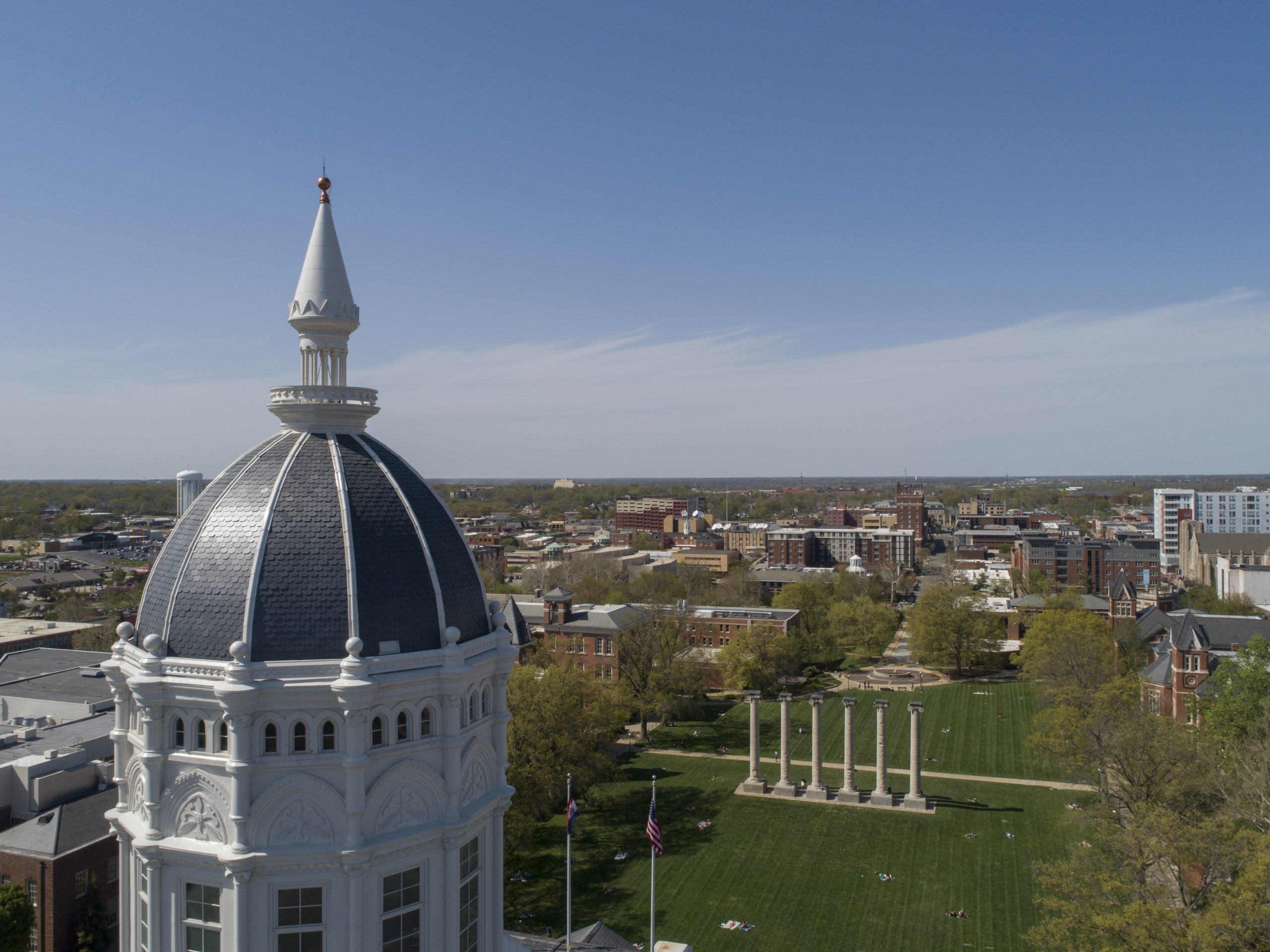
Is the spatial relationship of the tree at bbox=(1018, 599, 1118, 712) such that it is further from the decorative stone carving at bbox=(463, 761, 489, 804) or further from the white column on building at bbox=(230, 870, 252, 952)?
the white column on building at bbox=(230, 870, 252, 952)

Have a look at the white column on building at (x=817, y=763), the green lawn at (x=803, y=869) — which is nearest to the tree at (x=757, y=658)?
the green lawn at (x=803, y=869)

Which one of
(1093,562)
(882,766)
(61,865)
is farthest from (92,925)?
(1093,562)

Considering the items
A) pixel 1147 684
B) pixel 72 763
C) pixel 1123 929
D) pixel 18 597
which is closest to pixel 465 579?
pixel 1123 929

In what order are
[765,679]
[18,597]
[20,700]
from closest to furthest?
[20,700] < [765,679] < [18,597]

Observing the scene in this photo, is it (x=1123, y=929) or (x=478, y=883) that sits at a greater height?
(x=478, y=883)

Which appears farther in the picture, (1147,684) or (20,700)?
(1147,684)

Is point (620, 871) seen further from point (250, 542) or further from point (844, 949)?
point (250, 542)

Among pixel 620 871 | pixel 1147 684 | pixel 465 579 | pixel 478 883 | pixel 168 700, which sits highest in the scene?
pixel 465 579
